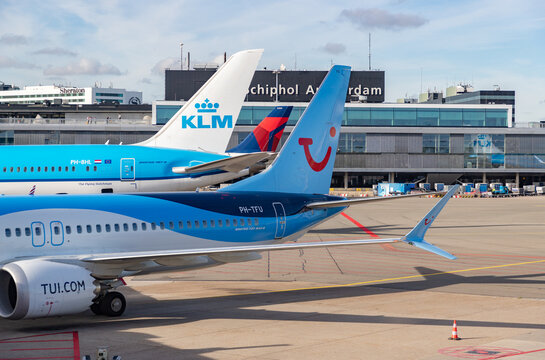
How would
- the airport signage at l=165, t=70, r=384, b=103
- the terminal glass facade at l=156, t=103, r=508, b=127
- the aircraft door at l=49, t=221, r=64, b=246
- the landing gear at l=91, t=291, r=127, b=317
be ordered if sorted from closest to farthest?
1. the aircraft door at l=49, t=221, r=64, b=246
2. the landing gear at l=91, t=291, r=127, b=317
3. the terminal glass facade at l=156, t=103, r=508, b=127
4. the airport signage at l=165, t=70, r=384, b=103

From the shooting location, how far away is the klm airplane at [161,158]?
1745 inches

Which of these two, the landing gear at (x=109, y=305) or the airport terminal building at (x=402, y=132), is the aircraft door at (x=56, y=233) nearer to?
the landing gear at (x=109, y=305)

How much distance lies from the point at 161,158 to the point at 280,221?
18035mm

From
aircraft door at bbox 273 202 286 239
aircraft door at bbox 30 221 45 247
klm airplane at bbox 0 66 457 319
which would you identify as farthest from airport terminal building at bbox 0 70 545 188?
aircraft door at bbox 30 221 45 247

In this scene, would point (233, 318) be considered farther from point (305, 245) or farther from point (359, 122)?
point (359, 122)

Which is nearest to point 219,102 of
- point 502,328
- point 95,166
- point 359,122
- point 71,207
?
point 95,166

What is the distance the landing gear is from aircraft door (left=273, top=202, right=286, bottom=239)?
7906 millimetres

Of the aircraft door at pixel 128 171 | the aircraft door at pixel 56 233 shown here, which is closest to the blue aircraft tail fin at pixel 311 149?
the aircraft door at pixel 56 233

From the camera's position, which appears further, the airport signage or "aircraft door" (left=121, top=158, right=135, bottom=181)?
the airport signage

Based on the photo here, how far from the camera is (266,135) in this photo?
5862 centimetres

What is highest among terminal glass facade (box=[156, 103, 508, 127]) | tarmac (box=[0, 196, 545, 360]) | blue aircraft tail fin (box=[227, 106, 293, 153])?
terminal glass facade (box=[156, 103, 508, 127])

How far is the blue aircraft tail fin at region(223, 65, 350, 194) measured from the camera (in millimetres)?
31297

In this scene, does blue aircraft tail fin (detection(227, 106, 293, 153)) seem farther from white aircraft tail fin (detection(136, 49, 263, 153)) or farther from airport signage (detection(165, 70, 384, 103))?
airport signage (detection(165, 70, 384, 103))

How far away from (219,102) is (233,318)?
24884 mm
